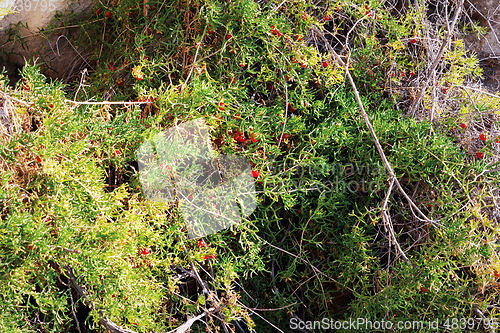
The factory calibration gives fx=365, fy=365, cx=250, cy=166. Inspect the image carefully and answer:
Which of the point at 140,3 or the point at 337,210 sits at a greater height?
the point at 140,3

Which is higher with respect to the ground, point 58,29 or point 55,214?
point 58,29

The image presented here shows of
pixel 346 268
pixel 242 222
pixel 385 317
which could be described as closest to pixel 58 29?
pixel 242 222

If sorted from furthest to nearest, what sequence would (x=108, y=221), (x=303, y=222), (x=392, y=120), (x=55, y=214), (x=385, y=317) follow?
(x=392, y=120)
(x=303, y=222)
(x=385, y=317)
(x=108, y=221)
(x=55, y=214)

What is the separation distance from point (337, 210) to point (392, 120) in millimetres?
607

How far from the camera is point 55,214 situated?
1365 mm

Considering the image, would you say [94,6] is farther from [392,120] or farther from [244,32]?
[392,120]

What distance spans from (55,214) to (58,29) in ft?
3.96

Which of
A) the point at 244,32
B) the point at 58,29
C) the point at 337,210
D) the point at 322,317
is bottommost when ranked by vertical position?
the point at 322,317

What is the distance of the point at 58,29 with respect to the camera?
204 cm

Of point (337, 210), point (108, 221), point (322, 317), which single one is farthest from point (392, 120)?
point (108, 221)

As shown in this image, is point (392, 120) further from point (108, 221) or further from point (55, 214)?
point (55, 214)

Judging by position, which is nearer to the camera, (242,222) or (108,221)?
(108,221)

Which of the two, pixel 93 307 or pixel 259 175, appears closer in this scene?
pixel 93 307

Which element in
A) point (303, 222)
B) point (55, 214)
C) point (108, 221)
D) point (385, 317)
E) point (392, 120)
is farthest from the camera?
point (392, 120)
